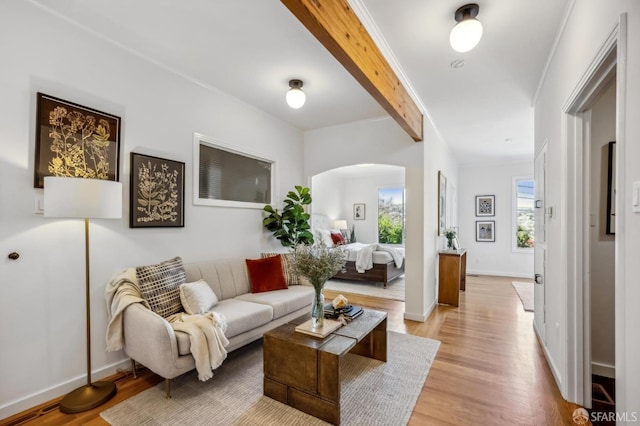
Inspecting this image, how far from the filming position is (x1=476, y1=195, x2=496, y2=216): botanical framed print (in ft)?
23.4

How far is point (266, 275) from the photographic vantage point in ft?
11.5

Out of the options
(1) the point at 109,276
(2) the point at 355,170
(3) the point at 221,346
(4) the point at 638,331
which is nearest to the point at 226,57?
(1) the point at 109,276

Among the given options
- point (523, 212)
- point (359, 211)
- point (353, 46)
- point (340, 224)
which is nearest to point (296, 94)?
point (353, 46)

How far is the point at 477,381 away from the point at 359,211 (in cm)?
664

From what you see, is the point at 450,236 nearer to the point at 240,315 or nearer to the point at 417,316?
the point at 417,316

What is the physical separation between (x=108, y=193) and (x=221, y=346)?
4.51 ft

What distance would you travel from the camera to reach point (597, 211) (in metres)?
2.48

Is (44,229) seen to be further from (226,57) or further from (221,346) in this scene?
(226,57)

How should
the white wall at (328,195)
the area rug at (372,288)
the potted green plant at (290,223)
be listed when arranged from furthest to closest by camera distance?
the white wall at (328,195) → the area rug at (372,288) → the potted green plant at (290,223)

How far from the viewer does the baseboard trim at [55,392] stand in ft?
6.48

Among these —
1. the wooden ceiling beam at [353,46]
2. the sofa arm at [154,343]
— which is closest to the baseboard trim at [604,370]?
the wooden ceiling beam at [353,46]

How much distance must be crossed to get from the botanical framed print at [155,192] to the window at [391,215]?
634 centimetres

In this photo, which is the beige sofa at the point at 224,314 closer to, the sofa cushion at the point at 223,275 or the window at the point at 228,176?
the sofa cushion at the point at 223,275

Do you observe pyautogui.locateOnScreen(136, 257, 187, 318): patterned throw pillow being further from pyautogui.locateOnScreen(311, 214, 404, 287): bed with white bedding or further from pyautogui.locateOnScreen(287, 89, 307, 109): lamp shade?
pyautogui.locateOnScreen(311, 214, 404, 287): bed with white bedding
